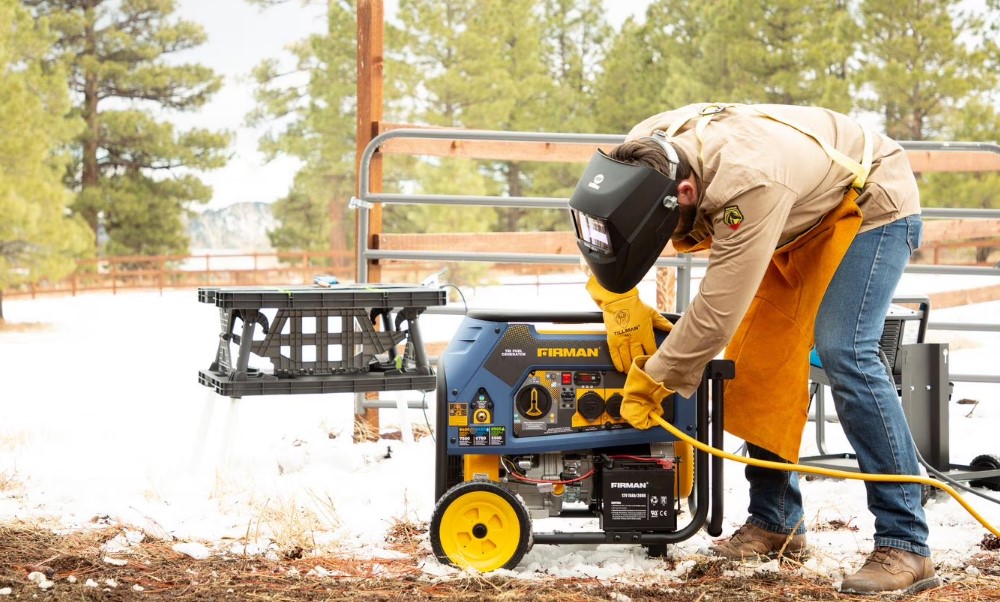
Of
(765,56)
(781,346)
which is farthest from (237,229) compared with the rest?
(781,346)

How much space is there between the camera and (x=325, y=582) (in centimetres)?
268

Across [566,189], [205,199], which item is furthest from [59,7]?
[566,189]

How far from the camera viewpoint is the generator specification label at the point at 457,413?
107 inches

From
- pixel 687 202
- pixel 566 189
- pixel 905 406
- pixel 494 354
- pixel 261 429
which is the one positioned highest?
pixel 566 189

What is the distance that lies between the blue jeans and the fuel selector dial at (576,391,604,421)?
1.95 feet

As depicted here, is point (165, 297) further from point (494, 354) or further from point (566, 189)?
point (494, 354)

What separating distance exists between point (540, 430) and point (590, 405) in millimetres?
154

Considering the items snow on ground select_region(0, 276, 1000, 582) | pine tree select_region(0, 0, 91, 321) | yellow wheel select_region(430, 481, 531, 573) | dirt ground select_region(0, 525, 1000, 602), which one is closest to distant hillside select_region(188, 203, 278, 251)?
pine tree select_region(0, 0, 91, 321)

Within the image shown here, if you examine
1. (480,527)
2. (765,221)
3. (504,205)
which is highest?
(504,205)

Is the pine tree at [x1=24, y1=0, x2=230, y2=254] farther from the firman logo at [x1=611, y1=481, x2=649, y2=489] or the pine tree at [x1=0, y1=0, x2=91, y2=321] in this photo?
the firman logo at [x1=611, y1=481, x2=649, y2=489]

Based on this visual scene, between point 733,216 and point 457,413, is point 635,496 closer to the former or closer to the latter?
point 457,413

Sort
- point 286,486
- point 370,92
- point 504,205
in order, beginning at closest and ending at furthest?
1. point 286,486
2. point 504,205
3. point 370,92

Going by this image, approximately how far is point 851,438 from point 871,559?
32 cm

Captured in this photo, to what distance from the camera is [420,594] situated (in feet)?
8.39
